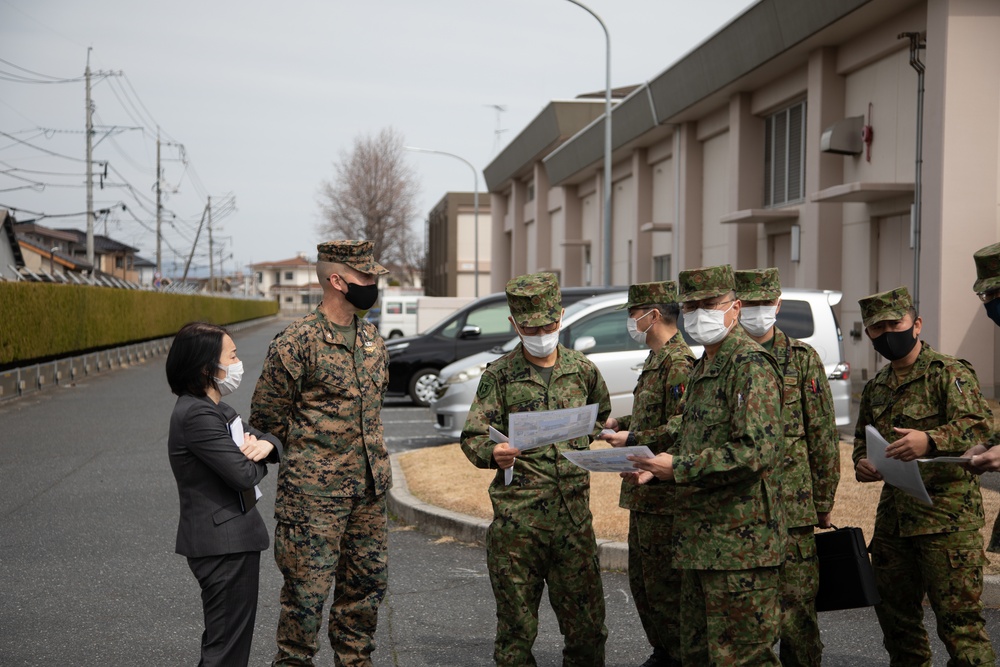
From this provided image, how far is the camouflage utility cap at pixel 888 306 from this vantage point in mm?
4773

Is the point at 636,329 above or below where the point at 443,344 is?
above

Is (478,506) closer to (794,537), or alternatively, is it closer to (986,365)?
(794,537)

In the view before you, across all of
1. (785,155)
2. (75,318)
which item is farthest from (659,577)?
(75,318)

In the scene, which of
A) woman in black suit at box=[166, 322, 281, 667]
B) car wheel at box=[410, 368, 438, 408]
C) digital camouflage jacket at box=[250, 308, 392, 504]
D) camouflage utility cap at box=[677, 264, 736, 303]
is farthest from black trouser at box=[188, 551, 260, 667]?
car wheel at box=[410, 368, 438, 408]

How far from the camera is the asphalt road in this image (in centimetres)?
564

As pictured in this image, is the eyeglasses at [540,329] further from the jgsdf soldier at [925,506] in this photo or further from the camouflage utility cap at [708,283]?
the jgsdf soldier at [925,506]

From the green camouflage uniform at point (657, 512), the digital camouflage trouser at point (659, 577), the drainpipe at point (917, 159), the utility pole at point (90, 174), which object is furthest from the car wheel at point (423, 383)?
the utility pole at point (90, 174)

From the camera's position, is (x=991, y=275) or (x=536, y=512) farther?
(x=991, y=275)

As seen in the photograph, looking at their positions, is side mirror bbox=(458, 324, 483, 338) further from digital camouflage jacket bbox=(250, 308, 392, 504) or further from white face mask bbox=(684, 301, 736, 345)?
white face mask bbox=(684, 301, 736, 345)

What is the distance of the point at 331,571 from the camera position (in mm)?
4621

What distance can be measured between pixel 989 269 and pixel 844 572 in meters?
1.51

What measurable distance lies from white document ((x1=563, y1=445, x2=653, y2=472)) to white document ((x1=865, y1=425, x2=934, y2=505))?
1181 millimetres

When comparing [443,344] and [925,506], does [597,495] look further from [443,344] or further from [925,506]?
[443,344]

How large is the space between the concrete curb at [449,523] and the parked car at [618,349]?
2.82 metres
